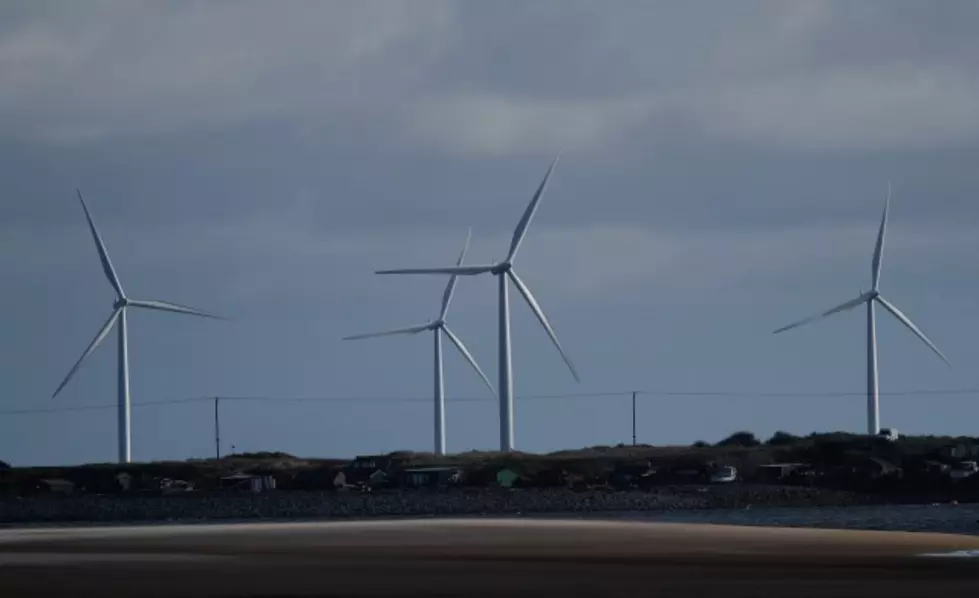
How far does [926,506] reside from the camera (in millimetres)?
110312

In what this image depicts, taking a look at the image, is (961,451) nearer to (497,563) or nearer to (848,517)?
(848,517)

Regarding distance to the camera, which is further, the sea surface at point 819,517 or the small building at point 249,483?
the small building at point 249,483

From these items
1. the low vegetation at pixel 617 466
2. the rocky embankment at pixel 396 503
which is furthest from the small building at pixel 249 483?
the rocky embankment at pixel 396 503

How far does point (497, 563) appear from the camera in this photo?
56438 mm

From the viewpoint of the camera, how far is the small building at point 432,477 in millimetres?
132625

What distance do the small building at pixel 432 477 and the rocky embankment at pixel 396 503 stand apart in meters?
7.57

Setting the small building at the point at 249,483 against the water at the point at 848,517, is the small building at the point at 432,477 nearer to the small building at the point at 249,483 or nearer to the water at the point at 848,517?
the small building at the point at 249,483

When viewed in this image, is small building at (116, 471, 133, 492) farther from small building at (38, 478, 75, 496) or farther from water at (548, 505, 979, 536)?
water at (548, 505, 979, 536)

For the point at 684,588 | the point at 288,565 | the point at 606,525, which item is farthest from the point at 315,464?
the point at 684,588

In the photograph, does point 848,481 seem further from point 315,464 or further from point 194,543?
point 194,543

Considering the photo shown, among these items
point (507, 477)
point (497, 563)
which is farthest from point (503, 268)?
point (497, 563)

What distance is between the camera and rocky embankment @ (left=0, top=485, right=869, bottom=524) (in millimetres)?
113125

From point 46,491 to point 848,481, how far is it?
54.4 m

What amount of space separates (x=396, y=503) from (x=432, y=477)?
18632mm
